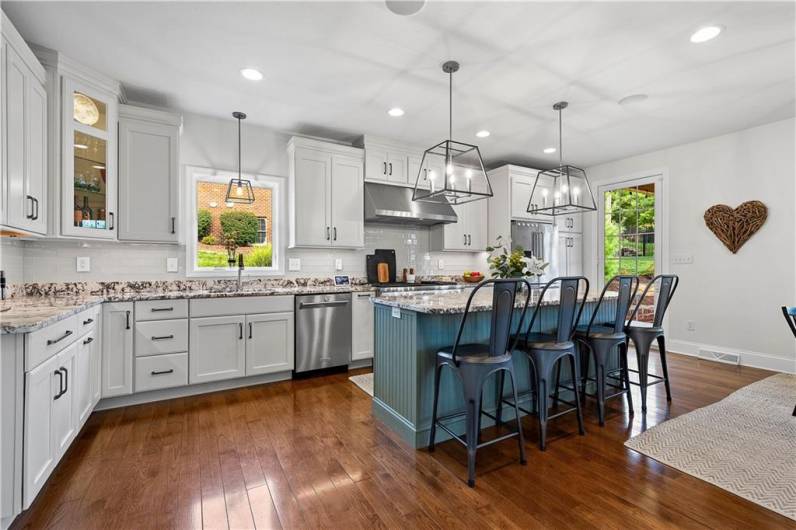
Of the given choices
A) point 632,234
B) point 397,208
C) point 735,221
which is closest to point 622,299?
point 397,208

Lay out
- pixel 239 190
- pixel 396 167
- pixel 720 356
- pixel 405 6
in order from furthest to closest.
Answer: pixel 396 167
pixel 720 356
pixel 239 190
pixel 405 6

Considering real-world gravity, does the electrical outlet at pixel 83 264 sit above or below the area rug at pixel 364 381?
above

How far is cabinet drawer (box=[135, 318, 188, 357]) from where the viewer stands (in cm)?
305

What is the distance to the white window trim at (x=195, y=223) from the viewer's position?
3.79 metres

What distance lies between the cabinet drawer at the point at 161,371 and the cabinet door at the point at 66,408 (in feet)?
2.61

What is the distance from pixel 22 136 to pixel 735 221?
655 cm

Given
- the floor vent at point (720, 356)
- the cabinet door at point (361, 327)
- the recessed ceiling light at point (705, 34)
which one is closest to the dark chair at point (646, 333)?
the recessed ceiling light at point (705, 34)

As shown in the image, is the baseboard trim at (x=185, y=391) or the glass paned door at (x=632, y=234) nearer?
the baseboard trim at (x=185, y=391)

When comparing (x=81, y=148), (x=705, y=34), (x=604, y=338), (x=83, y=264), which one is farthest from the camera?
(x=83, y=264)

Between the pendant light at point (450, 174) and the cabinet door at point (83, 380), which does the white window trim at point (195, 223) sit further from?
the pendant light at point (450, 174)

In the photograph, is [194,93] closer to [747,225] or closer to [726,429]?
[726,429]

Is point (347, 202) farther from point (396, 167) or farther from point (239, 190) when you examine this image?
point (239, 190)

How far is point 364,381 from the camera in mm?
3676

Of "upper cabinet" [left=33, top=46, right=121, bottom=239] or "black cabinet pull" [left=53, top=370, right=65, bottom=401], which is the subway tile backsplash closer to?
"upper cabinet" [left=33, top=46, right=121, bottom=239]
